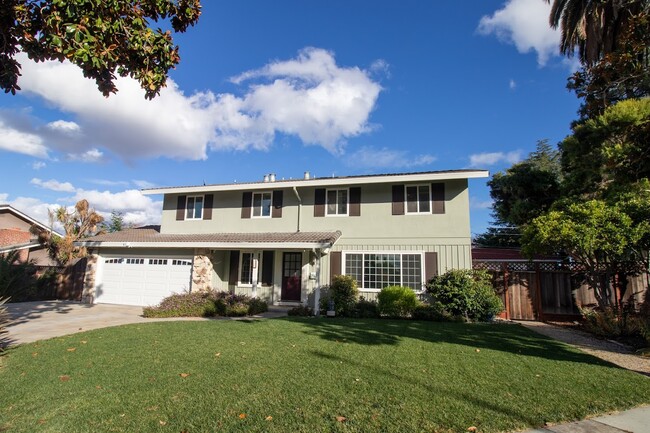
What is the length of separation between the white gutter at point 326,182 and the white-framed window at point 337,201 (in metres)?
0.51

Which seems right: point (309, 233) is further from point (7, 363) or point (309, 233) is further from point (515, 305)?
point (7, 363)

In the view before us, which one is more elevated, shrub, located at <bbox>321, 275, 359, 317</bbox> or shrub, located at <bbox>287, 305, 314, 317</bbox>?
shrub, located at <bbox>321, 275, 359, 317</bbox>

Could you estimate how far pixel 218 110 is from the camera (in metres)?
16.4

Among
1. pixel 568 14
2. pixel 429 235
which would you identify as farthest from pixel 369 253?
pixel 568 14

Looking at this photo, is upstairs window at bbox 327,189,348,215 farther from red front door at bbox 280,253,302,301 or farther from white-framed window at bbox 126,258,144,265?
white-framed window at bbox 126,258,144,265

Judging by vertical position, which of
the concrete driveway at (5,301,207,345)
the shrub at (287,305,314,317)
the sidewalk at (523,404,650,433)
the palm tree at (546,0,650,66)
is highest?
the palm tree at (546,0,650,66)

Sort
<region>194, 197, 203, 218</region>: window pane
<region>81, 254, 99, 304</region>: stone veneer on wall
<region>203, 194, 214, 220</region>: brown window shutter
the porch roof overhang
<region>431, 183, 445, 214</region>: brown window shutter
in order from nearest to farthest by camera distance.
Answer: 1. the porch roof overhang
2. <region>431, 183, 445, 214</region>: brown window shutter
3. <region>81, 254, 99, 304</region>: stone veneer on wall
4. <region>203, 194, 214, 220</region>: brown window shutter
5. <region>194, 197, 203, 218</region>: window pane

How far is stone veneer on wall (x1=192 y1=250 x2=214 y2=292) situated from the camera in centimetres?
1497

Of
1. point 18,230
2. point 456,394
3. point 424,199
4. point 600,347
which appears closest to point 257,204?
point 424,199

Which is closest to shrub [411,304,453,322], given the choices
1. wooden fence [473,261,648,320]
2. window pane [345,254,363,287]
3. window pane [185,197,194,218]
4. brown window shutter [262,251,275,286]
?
wooden fence [473,261,648,320]

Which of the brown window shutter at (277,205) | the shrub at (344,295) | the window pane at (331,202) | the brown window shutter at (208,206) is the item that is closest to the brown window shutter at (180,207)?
the brown window shutter at (208,206)

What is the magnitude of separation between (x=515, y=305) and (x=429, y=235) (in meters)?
3.80

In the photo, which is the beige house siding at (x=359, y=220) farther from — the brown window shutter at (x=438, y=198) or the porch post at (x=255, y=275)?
the porch post at (x=255, y=275)

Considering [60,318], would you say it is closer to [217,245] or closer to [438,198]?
[217,245]
